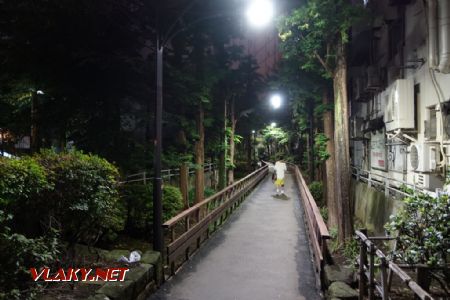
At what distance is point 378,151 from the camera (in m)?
18.7

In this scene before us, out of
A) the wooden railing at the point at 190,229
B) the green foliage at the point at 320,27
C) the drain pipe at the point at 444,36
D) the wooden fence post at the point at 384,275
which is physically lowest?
the wooden railing at the point at 190,229

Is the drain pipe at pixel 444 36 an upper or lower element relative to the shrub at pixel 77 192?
upper

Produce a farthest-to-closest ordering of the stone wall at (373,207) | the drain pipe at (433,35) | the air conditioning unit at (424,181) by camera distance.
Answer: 1. the stone wall at (373,207)
2. the air conditioning unit at (424,181)
3. the drain pipe at (433,35)

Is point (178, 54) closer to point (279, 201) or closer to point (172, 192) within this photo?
point (172, 192)

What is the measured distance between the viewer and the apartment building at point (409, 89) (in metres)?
9.37

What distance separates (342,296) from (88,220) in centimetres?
429

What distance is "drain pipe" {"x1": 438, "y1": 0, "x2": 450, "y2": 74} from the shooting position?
28.1 ft

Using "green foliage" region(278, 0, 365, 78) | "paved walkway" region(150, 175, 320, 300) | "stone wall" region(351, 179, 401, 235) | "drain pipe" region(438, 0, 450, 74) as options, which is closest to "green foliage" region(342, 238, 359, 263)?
"paved walkway" region(150, 175, 320, 300)

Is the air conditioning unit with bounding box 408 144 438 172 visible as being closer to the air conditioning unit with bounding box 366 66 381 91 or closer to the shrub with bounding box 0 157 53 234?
the air conditioning unit with bounding box 366 66 381 91

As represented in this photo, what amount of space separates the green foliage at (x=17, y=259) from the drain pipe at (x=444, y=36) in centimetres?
922

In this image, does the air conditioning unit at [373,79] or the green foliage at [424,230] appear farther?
the air conditioning unit at [373,79]

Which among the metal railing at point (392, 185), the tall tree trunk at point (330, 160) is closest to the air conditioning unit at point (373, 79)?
the tall tree trunk at point (330, 160)

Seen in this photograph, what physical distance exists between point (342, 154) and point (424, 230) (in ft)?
23.4

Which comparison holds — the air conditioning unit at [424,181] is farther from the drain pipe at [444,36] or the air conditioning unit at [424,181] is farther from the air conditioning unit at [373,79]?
the air conditioning unit at [373,79]
